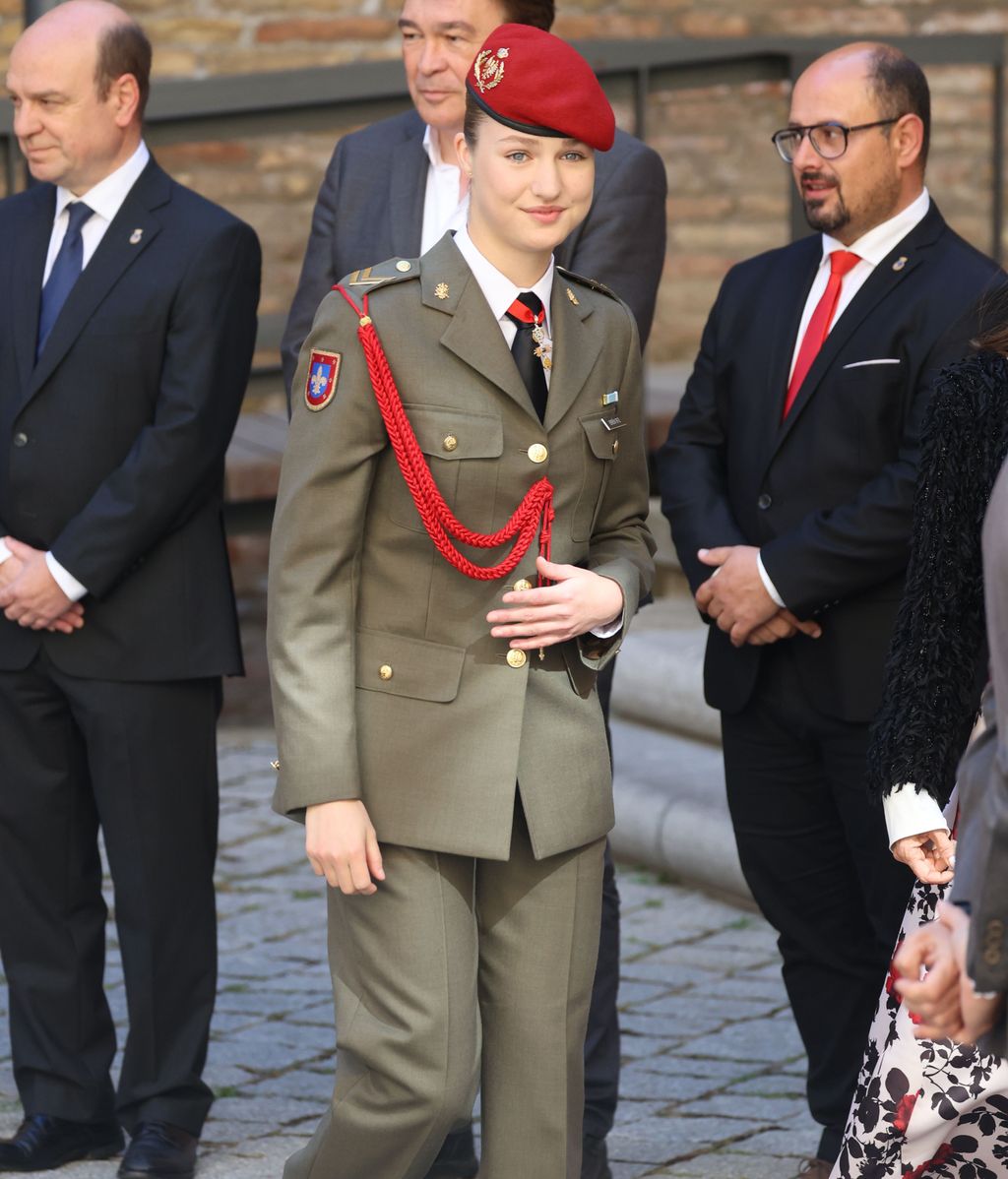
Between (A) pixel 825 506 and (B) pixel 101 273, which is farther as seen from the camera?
(B) pixel 101 273

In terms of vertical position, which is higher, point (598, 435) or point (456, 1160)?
point (598, 435)

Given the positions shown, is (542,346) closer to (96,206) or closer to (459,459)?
(459,459)

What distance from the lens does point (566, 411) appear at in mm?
3154

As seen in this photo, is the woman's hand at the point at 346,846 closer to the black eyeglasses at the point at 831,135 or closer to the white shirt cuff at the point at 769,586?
the white shirt cuff at the point at 769,586

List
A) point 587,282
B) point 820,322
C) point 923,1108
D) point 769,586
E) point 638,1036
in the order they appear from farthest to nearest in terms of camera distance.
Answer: point 638,1036, point 820,322, point 769,586, point 587,282, point 923,1108

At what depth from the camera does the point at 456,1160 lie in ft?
13.1

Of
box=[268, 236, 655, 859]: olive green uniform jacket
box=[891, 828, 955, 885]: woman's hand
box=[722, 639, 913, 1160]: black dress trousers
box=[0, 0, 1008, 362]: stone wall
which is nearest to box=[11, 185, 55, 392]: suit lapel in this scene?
box=[268, 236, 655, 859]: olive green uniform jacket

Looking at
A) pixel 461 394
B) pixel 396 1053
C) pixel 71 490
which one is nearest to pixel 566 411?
pixel 461 394

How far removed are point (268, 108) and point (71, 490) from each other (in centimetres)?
355

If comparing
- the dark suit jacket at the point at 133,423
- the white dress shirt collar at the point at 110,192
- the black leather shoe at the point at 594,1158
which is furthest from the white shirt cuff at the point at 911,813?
the white dress shirt collar at the point at 110,192

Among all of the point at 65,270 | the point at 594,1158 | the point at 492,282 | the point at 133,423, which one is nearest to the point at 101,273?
the point at 65,270

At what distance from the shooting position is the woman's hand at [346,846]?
3.04 metres

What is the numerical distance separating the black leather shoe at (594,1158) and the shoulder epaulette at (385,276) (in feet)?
5.33

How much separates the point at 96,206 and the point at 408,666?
134 cm
